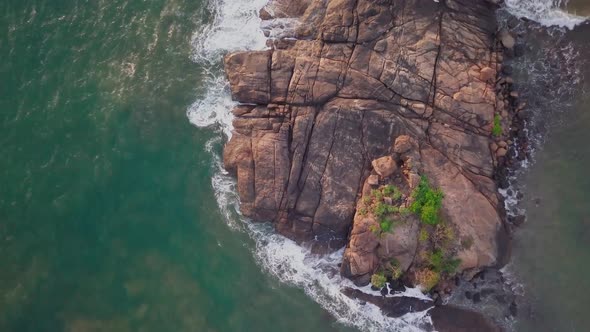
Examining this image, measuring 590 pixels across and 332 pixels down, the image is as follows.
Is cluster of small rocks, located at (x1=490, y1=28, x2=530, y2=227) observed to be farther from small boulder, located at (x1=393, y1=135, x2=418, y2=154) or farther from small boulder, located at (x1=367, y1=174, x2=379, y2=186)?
small boulder, located at (x1=367, y1=174, x2=379, y2=186)

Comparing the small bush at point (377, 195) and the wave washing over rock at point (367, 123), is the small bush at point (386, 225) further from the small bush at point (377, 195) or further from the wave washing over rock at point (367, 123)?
the small bush at point (377, 195)

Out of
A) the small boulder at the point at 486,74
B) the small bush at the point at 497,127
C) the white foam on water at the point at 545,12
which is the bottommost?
the small bush at the point at 497,127

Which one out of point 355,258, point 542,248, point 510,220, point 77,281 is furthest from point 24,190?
point 542,248

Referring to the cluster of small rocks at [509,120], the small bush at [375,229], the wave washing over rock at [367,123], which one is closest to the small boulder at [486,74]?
the wave washing over rock at [367,123]

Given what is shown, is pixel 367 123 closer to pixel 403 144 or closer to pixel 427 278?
pixel 403 144

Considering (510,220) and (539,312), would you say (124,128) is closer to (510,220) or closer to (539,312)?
(510,220)
